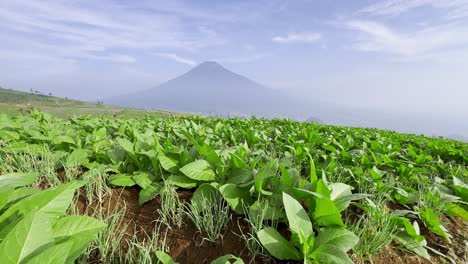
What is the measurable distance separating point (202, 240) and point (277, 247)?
592 millimetres

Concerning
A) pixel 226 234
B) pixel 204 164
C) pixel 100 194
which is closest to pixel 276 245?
pixel 226 234

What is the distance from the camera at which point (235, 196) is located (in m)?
2.37

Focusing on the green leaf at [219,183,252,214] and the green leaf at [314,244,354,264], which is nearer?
the green leaf at [314,244,354,264]

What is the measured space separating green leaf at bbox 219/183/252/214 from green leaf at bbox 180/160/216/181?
350 mm

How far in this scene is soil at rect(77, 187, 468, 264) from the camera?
206cm

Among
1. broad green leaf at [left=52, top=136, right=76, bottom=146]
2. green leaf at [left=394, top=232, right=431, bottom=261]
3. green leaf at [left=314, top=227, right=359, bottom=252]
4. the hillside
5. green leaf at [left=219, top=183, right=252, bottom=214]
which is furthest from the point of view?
the hillside

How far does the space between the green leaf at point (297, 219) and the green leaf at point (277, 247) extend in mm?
118

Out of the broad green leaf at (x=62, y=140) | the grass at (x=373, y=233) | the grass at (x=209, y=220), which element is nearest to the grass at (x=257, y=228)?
the grass at (x=209, y=220)

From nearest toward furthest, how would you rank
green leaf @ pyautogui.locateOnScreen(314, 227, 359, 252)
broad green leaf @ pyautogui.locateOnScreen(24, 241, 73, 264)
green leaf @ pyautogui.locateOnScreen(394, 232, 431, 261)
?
broad green leaf @ pyautogui.locateOnScreen(24, 241, 73, 264) < green leaf @ pyautogui.locateOnScreen(314, 227, 359, 252) < green leaf @ pyautogui.locateOnScreen(394, 232, 431, 261)

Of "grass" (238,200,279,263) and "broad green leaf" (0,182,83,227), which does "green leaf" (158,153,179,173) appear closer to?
"grass" (238,200,279,263)

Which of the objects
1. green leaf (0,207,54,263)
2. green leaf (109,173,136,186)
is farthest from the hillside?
green leaf (0,207,54,263)

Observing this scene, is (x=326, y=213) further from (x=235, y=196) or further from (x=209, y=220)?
(x=209, y=220)

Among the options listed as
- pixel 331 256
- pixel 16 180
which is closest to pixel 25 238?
pixel 16 180

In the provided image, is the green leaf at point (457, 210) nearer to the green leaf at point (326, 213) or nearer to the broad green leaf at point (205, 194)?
the green leaf at point (326, 213)
